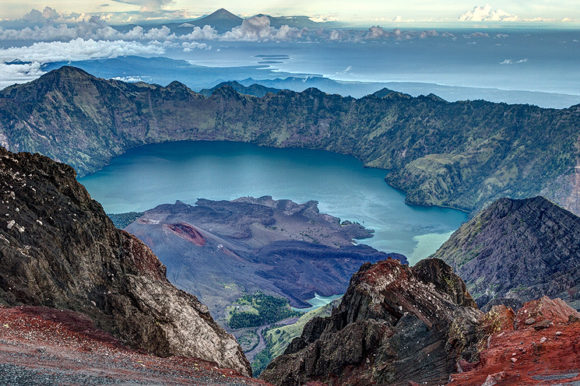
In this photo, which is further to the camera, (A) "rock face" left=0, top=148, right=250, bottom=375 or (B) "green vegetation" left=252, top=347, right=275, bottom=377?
(B) "green vegetation" left=252, top=347, right=275, bottom=377

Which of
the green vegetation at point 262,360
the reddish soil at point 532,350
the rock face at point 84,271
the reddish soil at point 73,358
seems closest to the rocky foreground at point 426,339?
the reddish soil at point 532,350

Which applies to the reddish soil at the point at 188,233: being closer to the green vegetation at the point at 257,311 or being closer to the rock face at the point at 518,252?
the green vegetation at the point at 257,311

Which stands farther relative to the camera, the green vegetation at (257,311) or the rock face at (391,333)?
the green vegetation at (257,311)

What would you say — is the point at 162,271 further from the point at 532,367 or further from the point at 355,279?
the point at 532,367

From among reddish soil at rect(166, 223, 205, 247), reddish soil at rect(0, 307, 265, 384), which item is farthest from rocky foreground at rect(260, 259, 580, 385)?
reddish soil at rect(166, 223, 205, 247)

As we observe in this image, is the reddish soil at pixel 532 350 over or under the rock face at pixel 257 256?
over

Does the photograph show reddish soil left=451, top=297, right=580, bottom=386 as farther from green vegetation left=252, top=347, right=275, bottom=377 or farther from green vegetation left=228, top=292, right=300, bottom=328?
green vegetation left=228, top=292, right=300, bottom=328
